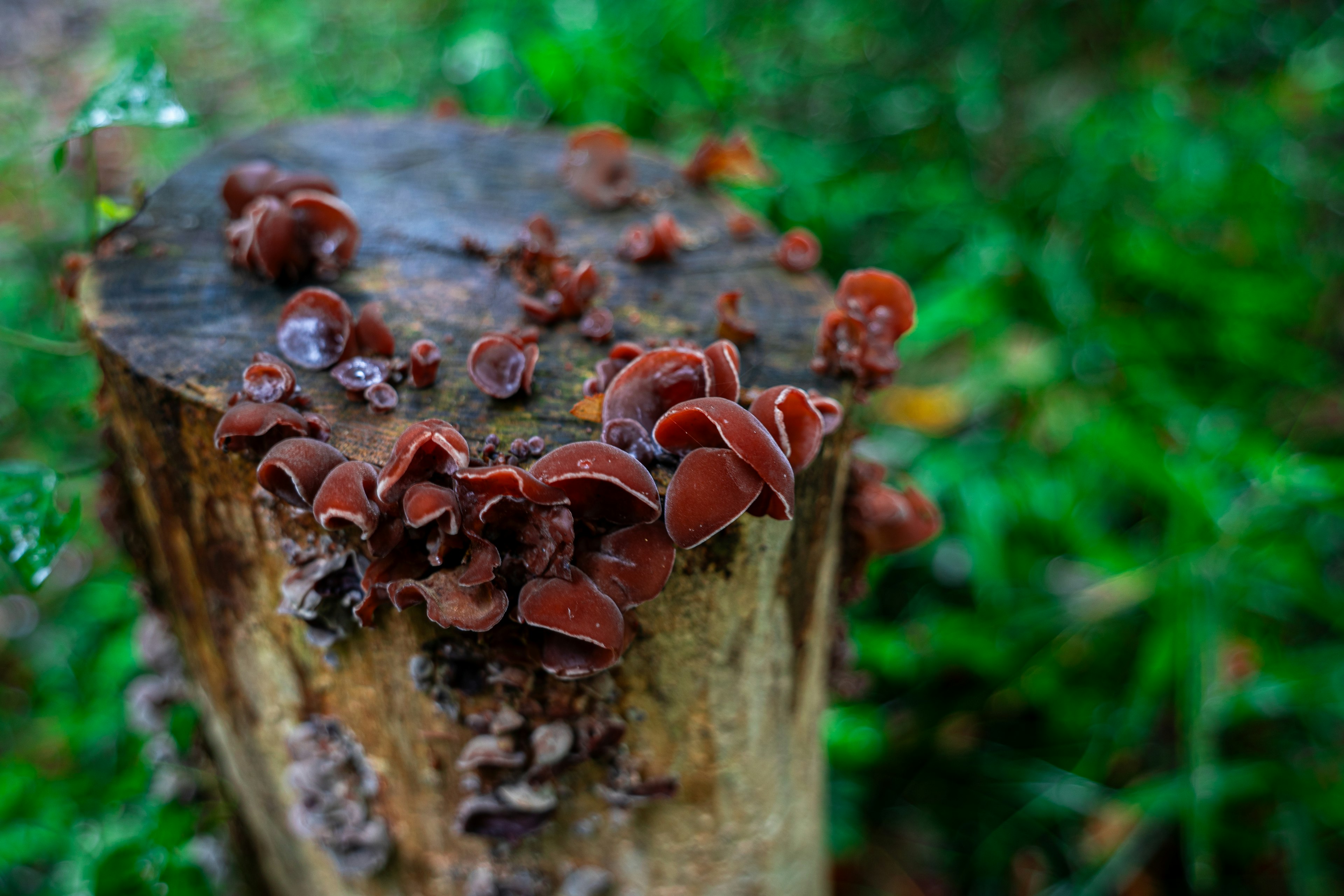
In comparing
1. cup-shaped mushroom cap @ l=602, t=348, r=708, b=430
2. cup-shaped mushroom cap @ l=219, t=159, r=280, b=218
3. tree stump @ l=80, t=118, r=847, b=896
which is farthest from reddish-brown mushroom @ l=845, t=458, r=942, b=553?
cup-shaped mushroom cap @ l=219, t=159, r=280, b=218

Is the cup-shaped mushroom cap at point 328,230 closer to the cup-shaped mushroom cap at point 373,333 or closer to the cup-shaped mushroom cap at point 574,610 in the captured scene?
the cup-shaped mushroom cap at point 373,333

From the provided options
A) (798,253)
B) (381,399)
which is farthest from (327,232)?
(798,253)

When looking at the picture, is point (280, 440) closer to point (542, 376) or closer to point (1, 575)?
point (542, 376)

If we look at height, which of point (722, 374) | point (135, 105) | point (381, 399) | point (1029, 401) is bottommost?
point (1029, 401)

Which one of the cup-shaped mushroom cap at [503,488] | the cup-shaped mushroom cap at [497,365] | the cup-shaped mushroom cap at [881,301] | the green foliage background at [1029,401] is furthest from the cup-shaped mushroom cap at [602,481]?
the green foliage background at [1029,401]

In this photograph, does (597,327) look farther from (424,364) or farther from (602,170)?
(602,170)

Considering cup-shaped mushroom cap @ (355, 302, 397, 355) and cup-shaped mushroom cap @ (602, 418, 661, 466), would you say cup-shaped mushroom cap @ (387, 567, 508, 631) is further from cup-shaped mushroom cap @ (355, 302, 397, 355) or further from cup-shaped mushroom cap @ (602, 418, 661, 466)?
cup-shaped mushroom cap @ (355, 302, 397, 355)
